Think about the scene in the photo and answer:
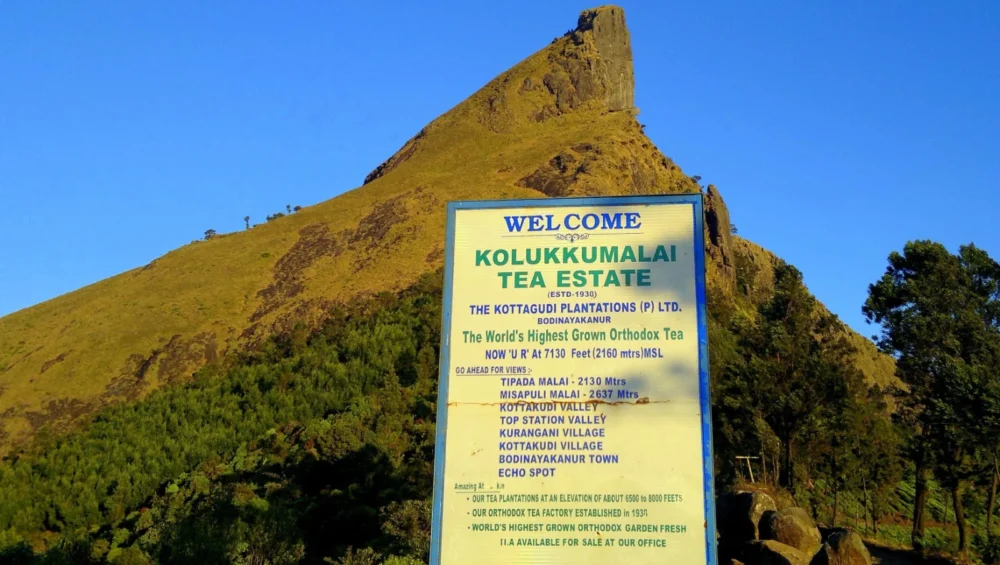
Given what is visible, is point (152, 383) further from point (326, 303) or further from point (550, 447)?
point (550, 447)

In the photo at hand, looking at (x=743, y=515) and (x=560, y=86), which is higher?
(x=560, y=86)

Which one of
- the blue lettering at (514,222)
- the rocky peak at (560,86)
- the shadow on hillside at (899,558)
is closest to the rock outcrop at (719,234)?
the rocky peak at (560,86)

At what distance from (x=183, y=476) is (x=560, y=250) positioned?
130ft

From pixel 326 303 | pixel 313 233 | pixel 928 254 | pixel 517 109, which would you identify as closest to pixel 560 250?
pixel 928 254

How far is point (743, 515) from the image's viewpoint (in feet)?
55.0

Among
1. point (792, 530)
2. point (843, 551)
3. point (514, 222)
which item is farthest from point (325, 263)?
point (514, 222)

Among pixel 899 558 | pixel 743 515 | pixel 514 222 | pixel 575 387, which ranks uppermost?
pixel 514 222

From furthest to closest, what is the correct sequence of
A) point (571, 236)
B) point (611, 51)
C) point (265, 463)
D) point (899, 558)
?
point (611, 51), point (265, 463), point (899, 558), point (571, 236)

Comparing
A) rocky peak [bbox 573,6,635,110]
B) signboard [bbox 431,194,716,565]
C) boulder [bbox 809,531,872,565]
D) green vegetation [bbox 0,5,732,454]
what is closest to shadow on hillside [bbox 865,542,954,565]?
boulder [bbox 809,531,872,565]

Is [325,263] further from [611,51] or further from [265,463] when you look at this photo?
[611,51]

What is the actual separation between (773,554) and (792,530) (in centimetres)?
80

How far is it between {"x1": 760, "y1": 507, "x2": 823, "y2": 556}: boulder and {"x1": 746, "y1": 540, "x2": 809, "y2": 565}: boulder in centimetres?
25

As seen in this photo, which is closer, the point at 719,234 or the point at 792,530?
the point at 792,530

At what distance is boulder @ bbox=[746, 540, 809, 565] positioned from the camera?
1466 centimetres
